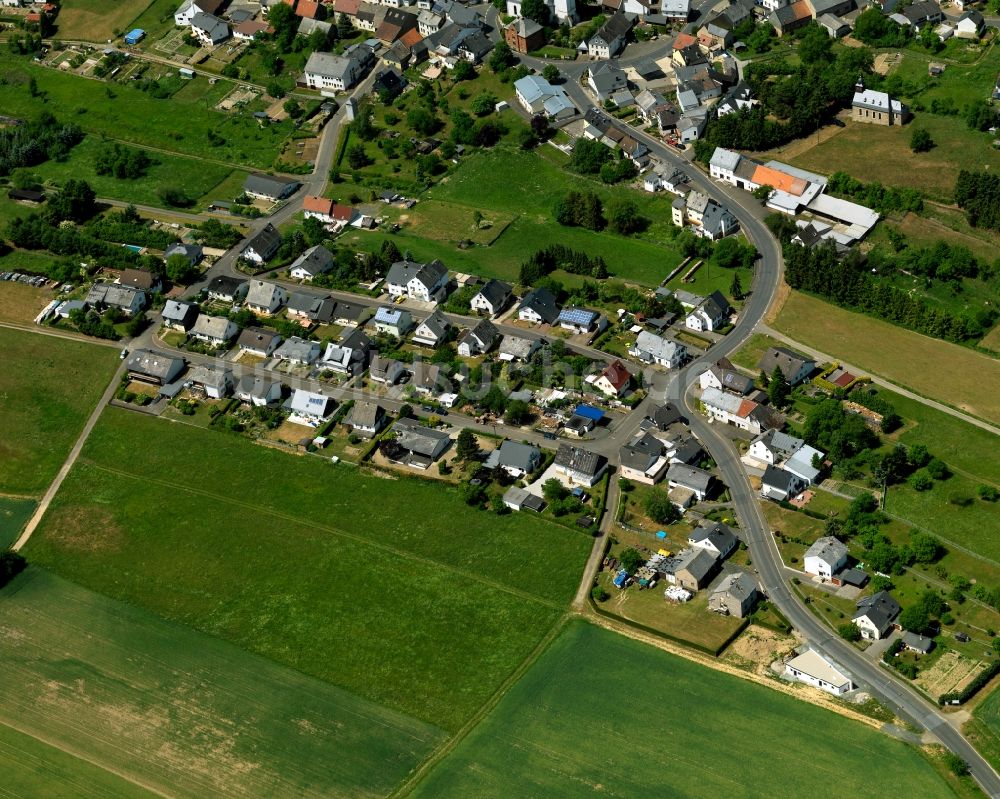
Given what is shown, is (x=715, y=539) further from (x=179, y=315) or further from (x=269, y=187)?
(x=269, y=187)

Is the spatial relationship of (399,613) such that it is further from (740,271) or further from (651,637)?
(740,271)

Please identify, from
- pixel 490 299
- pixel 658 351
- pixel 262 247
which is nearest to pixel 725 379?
pixel 658 351

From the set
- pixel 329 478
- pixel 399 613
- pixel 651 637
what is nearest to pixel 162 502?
pixel 329 478

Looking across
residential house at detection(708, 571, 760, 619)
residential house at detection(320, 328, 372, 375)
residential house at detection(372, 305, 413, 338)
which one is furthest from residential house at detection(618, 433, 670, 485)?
residential house at detection(372, 305, 413, 338)

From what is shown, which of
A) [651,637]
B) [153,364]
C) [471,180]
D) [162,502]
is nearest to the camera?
[651,637]

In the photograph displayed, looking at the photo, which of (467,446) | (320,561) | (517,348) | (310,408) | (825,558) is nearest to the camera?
(825,558)

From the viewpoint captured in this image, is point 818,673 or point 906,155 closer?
point 818,673

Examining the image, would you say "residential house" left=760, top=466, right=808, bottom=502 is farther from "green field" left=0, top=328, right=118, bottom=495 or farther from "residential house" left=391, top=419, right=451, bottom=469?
"green field" left=0, top=328, right=118, bottom=495
